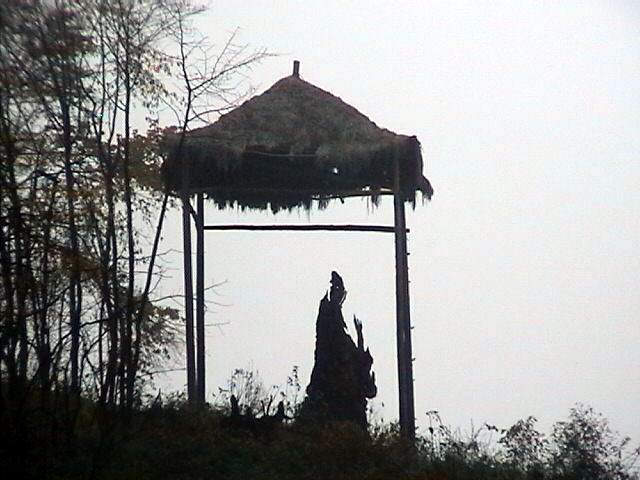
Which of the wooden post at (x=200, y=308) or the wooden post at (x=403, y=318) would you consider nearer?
the wooden post at (x=403, y=318)

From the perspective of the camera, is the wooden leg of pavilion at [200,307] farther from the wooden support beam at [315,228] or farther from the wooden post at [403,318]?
the wooden post at [403,318]

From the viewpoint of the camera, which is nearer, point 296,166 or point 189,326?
point 189,326

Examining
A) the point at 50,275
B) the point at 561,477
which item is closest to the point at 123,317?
the point at 50,275

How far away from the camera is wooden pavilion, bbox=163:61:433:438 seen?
17391 mm

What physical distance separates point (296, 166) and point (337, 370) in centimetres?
302

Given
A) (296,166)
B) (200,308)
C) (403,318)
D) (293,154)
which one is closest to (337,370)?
(403,318)

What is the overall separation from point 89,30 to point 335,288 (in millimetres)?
4908

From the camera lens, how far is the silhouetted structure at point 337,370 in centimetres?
1728

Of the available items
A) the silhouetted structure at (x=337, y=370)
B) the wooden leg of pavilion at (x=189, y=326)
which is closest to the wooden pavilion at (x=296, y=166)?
the wooden leg of pavilion at (x=189, y=326)

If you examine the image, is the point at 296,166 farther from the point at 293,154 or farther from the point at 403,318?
the point at 403,318

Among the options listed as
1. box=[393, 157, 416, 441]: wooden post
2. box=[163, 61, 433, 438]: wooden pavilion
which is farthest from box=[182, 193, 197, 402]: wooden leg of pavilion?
box=[393, 157, 416, 441]: wooden post

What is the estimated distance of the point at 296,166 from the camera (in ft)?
61.1

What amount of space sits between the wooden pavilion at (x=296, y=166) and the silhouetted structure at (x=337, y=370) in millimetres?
542

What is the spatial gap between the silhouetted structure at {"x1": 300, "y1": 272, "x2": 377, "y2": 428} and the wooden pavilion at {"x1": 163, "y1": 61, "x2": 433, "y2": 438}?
1.78ft
